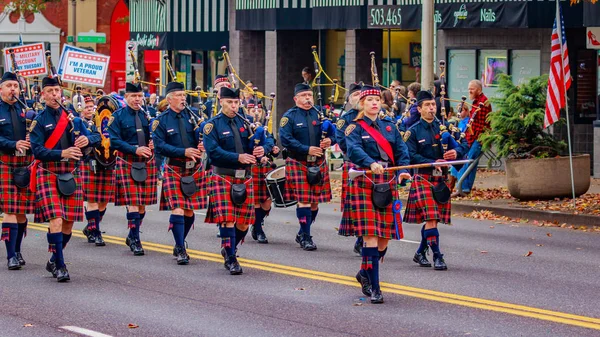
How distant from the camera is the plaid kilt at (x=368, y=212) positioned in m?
11.2

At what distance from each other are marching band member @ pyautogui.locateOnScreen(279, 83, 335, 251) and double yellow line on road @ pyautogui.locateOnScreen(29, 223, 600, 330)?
1337 mm

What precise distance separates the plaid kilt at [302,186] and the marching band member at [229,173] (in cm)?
196

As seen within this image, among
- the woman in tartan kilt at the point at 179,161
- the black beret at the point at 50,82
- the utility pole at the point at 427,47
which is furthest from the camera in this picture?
the utility pole at the point at 427,47

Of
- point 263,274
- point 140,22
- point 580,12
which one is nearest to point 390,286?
point 263,274

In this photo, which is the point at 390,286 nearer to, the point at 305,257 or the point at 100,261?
the point at 305,257

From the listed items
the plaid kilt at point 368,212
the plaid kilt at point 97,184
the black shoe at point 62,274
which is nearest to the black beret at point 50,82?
the black shoe at point 62,274

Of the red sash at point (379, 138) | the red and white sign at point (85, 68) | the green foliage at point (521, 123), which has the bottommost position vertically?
the red sash at point (379, 138)

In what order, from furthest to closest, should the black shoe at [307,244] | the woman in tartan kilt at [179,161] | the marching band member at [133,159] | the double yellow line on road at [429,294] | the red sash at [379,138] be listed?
the black shoe at [307,244], the marching band member at [133,159], the woman in tartan kilt at [179,161], the red sash at [379,138], the double yellow line on road at [429,294]

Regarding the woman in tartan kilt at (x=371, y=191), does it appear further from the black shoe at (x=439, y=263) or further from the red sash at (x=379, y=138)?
the black shoe at (x=439, y=263)

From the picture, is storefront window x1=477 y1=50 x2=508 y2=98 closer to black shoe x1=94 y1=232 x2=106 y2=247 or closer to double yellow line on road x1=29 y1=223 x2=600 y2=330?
black shoe x1=94 y1=232 x2=106 y2=247

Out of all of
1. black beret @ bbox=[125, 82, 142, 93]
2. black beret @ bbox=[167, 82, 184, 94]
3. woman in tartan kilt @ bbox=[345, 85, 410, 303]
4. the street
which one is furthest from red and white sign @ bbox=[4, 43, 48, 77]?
woman in tartan kilt @ bbox=[345, 85, 410, 303]

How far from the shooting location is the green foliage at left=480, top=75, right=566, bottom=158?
18750mm

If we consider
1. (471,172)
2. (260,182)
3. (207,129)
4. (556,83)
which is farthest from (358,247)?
(471,172)

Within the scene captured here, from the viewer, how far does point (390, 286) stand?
1208 centimetres
